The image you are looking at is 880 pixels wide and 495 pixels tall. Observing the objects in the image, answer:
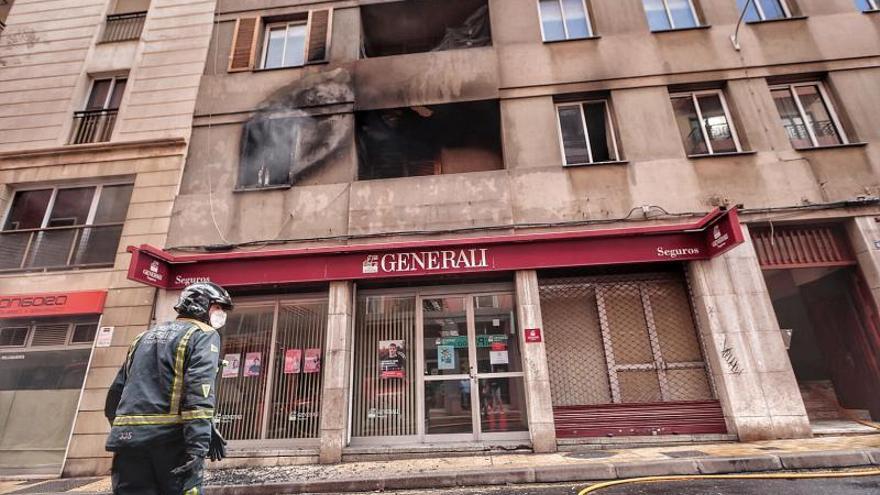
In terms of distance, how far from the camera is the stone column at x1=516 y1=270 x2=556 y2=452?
695 cm

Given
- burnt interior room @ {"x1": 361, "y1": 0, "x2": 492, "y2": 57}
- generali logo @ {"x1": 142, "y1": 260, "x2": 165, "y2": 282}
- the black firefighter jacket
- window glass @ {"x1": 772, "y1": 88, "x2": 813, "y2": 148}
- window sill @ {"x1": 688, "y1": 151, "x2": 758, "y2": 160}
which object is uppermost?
burnt interior room @ {"x1": 361, "y1": 0, "x2": 492, "y2": 57}

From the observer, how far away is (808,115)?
877cm

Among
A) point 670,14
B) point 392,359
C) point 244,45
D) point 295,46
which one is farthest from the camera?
point 295,46

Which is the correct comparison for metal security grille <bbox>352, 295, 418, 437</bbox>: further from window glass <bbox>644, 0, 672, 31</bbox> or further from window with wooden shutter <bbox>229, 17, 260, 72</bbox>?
window glass <bbox>644, 0, 672, 31</bbox>

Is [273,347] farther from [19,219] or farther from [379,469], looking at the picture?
[19,219]

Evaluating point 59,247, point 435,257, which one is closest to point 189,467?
point 435,257

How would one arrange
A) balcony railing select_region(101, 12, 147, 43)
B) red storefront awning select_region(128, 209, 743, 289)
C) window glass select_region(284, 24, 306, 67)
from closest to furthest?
red storefront awning select_region(128, 209, 743, 289) < window glass select_region(284, 24, 306, 67) < balcony railing select_region(101, 12, 147, 43)

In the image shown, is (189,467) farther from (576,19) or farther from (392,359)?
(576,19)

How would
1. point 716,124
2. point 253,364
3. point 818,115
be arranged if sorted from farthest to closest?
point 716,124
point 818,115
point 253,364

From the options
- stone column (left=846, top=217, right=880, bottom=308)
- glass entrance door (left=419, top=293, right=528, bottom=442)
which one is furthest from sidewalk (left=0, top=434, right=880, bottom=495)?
stone column (left=846, top=217, right=880, bottom=308)

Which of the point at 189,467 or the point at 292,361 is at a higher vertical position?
the point at 292,361

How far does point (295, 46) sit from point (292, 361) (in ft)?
26.1

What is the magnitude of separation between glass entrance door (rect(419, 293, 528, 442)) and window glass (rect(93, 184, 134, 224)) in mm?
7186

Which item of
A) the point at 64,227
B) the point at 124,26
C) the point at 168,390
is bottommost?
the point at 168,390
